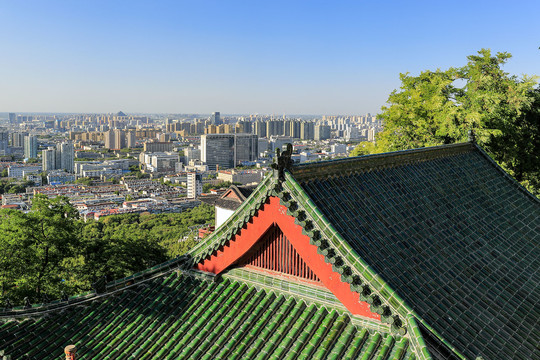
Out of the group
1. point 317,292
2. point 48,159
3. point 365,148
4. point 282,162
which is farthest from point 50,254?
point 48,159

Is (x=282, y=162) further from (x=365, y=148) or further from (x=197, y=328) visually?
(x=365, y=148)

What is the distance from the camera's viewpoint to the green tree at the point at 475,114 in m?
24.3

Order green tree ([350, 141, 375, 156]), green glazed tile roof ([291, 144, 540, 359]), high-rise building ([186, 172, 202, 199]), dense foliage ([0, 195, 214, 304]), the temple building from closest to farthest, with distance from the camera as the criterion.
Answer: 1. the temple building
2. green glazed tile roof ([291, 144, 540, 359])
3. dense foliage ([0, 195, 214, 304])
4. green tree ([350, 141, 375, 156])
5. high-rise building ([186, 172, 202, 199])

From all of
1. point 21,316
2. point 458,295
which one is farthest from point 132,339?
point 458,295

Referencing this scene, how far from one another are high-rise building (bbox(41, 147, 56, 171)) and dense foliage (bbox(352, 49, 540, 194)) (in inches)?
7416

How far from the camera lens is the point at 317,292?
→ 290 inches

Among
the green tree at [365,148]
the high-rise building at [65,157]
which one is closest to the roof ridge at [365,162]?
the green tree at [365,148]

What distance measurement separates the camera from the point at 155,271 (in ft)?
29.8

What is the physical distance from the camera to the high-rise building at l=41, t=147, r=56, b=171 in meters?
186

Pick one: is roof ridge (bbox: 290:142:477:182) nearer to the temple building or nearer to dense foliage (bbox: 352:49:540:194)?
the temple building

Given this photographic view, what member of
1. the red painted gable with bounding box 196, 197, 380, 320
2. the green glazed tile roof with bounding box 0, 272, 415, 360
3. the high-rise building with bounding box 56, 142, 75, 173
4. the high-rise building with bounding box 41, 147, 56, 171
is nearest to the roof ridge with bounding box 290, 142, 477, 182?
the red painted gable with bounding box 196, 197, 380, 320

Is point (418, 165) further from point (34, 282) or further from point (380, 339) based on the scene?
point (34, 282)

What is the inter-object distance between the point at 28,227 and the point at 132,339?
18424mm

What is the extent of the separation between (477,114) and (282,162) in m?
19.4
